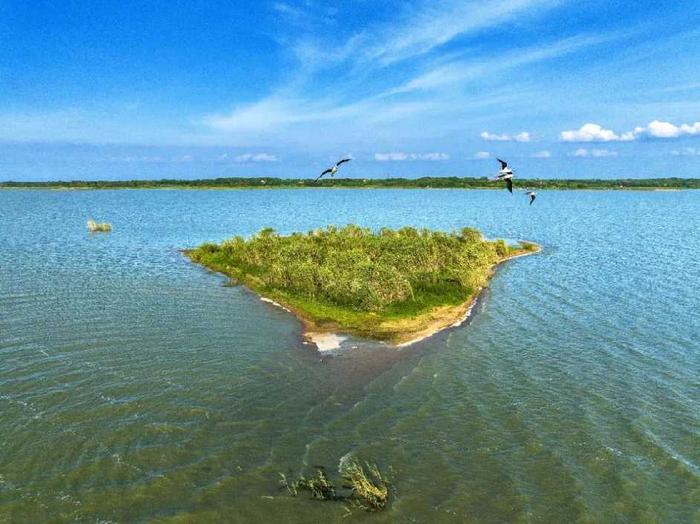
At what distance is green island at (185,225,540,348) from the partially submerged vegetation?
11.6 m

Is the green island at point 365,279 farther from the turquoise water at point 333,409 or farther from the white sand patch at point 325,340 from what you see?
the turquoise water at point 333,409

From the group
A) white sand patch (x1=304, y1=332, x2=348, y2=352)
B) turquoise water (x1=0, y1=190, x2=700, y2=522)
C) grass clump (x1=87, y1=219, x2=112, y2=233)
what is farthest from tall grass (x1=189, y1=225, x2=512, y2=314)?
grass clump (x1=87, y1=219, x2=112, y2=233)

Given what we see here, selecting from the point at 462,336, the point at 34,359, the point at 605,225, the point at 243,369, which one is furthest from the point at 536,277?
the point at 605,225

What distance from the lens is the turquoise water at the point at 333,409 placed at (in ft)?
43.8

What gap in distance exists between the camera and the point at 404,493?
44.8 ft

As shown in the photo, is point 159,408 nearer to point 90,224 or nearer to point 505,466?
point 505,466

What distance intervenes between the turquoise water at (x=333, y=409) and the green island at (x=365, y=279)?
1831 millimetres

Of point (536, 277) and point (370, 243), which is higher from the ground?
point (370, 243)

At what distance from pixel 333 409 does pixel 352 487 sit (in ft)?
15.4

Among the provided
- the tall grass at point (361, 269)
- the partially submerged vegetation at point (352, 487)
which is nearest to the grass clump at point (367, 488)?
the partially submerged vegetation at point (352, 487)

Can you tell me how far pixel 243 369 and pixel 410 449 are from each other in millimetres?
8862

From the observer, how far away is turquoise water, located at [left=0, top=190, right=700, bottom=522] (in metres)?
13.4

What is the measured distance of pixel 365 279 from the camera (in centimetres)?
3159

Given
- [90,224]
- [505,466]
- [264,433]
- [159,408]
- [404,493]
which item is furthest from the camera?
[90,224]
